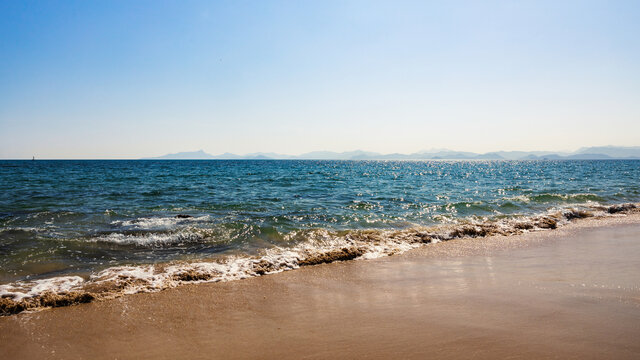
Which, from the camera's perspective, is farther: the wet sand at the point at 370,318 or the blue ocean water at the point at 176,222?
the blue ocean water at the point at 176,222

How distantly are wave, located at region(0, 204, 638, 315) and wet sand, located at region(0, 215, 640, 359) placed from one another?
1.40 ft

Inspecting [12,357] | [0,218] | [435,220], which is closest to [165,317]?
[12,357]

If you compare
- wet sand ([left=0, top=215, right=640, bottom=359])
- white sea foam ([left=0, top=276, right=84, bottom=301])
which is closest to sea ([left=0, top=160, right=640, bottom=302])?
white sea foam ([left=0, top=276, right=84, bottom=301])

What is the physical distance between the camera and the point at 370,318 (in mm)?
4523

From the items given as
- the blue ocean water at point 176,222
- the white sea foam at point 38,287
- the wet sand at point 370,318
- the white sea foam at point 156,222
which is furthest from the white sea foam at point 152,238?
the wet sand at point 370,318

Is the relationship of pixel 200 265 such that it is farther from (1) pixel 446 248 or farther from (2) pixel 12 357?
(1) pixel 446 248

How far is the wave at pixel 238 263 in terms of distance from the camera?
18.1 feet

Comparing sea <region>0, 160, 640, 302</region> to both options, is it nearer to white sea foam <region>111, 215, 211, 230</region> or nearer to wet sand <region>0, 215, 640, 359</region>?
white sea foam <region>111, 215, 211, 230</region>

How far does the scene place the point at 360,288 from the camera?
229 inches

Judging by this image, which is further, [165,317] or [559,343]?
[165,317]

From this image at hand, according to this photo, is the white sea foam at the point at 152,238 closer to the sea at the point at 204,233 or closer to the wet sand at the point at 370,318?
the sea at the point at 204,233

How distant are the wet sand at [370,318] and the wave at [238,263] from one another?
426 millimetres

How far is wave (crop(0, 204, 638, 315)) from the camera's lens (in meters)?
5.52

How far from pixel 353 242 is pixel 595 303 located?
5.82 meters
